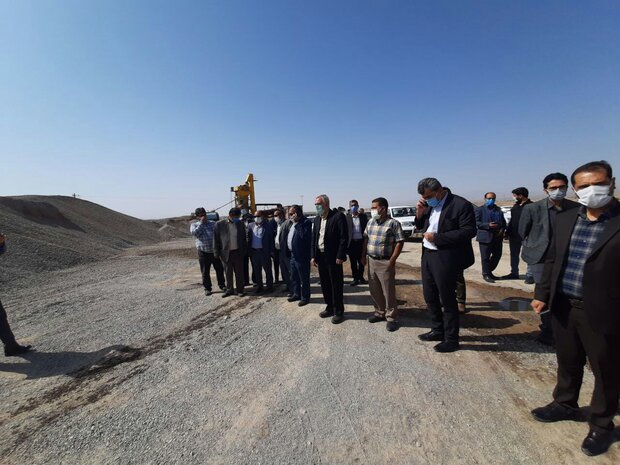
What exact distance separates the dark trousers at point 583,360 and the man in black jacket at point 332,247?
267 cm

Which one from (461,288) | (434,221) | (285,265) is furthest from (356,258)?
(434,221)

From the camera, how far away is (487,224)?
6.69 metres

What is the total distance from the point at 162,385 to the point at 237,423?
1194 millimetres

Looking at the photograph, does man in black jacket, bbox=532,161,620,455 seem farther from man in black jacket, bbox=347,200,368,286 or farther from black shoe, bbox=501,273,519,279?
black shoe, bbox=501,273,519,279

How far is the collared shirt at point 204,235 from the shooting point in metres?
6.37

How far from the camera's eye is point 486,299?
17.4 feet

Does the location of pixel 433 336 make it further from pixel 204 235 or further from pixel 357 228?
pixel 204 235

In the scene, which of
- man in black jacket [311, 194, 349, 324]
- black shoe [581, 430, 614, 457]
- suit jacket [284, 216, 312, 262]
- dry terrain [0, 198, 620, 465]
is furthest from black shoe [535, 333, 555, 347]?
suit jacket [284, 216, 312, 262]

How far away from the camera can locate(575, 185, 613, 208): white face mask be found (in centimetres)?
198

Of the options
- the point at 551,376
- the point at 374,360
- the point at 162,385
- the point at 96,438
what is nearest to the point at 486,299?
the point at 551,376

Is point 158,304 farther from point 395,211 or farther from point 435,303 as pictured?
point 395,211

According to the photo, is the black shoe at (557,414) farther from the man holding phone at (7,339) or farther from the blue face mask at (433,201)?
the man holding phone at (7,339)

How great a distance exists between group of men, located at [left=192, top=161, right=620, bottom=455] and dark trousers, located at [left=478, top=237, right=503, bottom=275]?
25mm

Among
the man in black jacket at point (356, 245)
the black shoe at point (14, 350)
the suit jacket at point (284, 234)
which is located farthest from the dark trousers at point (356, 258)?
the black shoe at point (14, 350)
